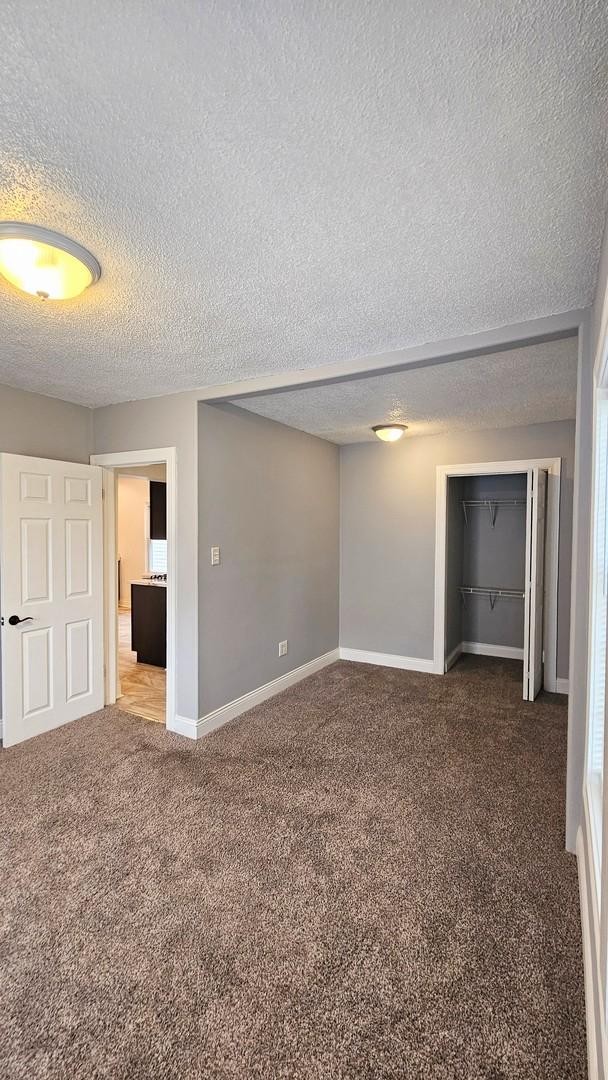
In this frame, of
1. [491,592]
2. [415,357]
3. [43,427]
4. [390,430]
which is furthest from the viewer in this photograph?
[491,592]

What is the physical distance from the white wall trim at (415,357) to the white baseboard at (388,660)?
3226 mm

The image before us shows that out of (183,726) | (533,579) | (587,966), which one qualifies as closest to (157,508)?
(183,726)

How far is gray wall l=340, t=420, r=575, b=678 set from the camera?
178 inches

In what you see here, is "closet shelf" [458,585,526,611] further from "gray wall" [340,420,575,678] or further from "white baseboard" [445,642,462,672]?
"gray wall" [340,420,575,678]

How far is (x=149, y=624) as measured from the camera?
5262 millimetres

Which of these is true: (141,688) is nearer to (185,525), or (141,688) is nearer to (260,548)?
(260,548)

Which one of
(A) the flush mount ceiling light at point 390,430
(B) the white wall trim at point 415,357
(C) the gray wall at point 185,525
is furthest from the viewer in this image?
(A) the flush mount ceiling light at point 390,430

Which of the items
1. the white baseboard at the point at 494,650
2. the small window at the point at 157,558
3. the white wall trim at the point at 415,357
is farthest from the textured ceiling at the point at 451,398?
the small window at the point at 157,558

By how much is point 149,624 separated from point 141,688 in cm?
90

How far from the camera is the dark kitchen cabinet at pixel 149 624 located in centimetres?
516

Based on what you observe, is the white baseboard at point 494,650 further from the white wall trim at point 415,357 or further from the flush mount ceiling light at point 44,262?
the flush mount ceiling light at point 44,262

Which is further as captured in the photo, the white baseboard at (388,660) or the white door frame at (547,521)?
the white baseboard at (388,660)

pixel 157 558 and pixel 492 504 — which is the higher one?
pixel 492 504

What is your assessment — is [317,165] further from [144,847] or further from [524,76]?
[144,847]
